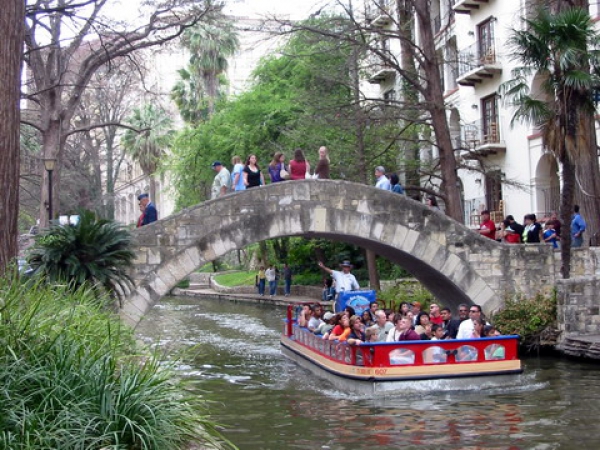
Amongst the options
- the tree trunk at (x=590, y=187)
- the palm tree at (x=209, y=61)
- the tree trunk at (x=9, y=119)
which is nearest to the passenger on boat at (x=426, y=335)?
the tree trunk at (x=590, y=187)

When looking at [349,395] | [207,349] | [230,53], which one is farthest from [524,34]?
[230,53]

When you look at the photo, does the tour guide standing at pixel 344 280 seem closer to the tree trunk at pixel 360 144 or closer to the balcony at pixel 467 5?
the tree trunk at pixel 360 144

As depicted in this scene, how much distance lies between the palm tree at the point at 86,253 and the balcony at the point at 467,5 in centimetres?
1774

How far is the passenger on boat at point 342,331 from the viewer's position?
15.0m

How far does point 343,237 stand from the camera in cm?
1828

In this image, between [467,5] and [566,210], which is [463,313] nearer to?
[566,210]

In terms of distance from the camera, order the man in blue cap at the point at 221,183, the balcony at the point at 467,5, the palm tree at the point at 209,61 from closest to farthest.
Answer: the man in blue cap at the point at 221,183
the balcony at the point at 467,5
the palm tree at the point at 209,61

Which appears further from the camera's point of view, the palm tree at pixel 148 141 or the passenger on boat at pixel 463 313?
the palm tree at pixel 148 141

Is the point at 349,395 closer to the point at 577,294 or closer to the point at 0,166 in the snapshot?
the point at 577,294

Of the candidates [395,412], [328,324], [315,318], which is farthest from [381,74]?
[395,412]

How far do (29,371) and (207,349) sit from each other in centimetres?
1508

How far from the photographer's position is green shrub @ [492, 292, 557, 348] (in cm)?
1777

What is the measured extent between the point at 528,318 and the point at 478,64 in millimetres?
12006

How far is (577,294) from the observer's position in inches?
661
